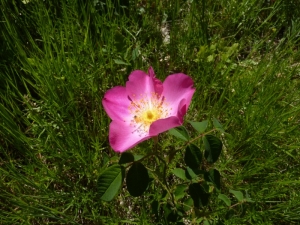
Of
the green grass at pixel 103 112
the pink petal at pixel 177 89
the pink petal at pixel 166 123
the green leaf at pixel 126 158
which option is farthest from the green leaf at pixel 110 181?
the green grass at pixel 103 112

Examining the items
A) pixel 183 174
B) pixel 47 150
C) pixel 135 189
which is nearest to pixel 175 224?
pixel 183 174

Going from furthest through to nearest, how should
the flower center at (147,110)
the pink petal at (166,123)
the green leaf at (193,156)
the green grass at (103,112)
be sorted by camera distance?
the green grass at (103,112)
the flower center at (147,110)
the green leaf at (193,156)
the pink petal at (166,123)

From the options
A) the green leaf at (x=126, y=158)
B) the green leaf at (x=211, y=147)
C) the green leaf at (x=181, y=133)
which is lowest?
the green leaf at (x=211, y=147)

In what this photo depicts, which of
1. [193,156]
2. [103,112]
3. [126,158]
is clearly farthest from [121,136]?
[103,112]

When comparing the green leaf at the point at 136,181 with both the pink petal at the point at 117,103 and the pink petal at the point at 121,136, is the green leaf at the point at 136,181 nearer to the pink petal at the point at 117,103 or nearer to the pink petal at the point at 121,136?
the pink petal at the point at 121,136

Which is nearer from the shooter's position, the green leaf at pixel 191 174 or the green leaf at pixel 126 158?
the green leaf at pixel 126 158

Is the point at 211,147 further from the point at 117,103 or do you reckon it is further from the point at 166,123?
the point at 117,103

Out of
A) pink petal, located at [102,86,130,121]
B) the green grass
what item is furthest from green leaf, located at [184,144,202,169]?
the green grass
